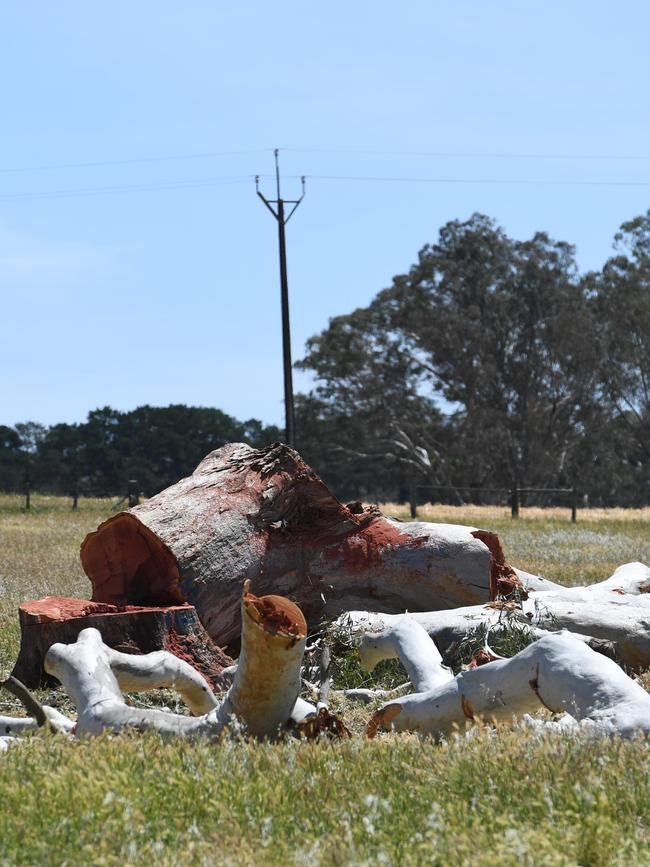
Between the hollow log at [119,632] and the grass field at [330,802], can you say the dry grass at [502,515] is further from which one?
the grass field at [330,802]

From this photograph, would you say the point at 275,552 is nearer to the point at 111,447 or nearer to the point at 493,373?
the point at 493,373

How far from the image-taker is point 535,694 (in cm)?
463

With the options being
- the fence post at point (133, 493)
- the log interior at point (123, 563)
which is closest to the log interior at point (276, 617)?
the log interior at point (123, 563)

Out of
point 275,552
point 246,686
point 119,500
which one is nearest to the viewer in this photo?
point 246,686

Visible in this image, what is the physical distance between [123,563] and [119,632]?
0.98 m

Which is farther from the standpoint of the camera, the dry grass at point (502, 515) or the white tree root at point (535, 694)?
the dry grass at point (502, 515)

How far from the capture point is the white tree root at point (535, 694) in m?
4.35

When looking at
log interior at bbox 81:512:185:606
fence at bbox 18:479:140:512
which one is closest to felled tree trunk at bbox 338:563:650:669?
log interior at bbox 81:512:185:606

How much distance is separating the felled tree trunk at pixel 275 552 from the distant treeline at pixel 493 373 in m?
41.6

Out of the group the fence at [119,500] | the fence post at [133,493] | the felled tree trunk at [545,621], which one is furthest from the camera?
the fence at [119,500]

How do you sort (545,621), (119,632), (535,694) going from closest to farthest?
(535,694)
(119,632)
(545,621)

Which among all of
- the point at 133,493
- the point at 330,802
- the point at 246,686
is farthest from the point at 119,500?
the point at 330,802

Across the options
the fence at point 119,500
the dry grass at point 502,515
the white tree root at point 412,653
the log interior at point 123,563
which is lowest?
the dry grass at point 502,515

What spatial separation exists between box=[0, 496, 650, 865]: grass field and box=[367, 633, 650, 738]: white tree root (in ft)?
1.11
